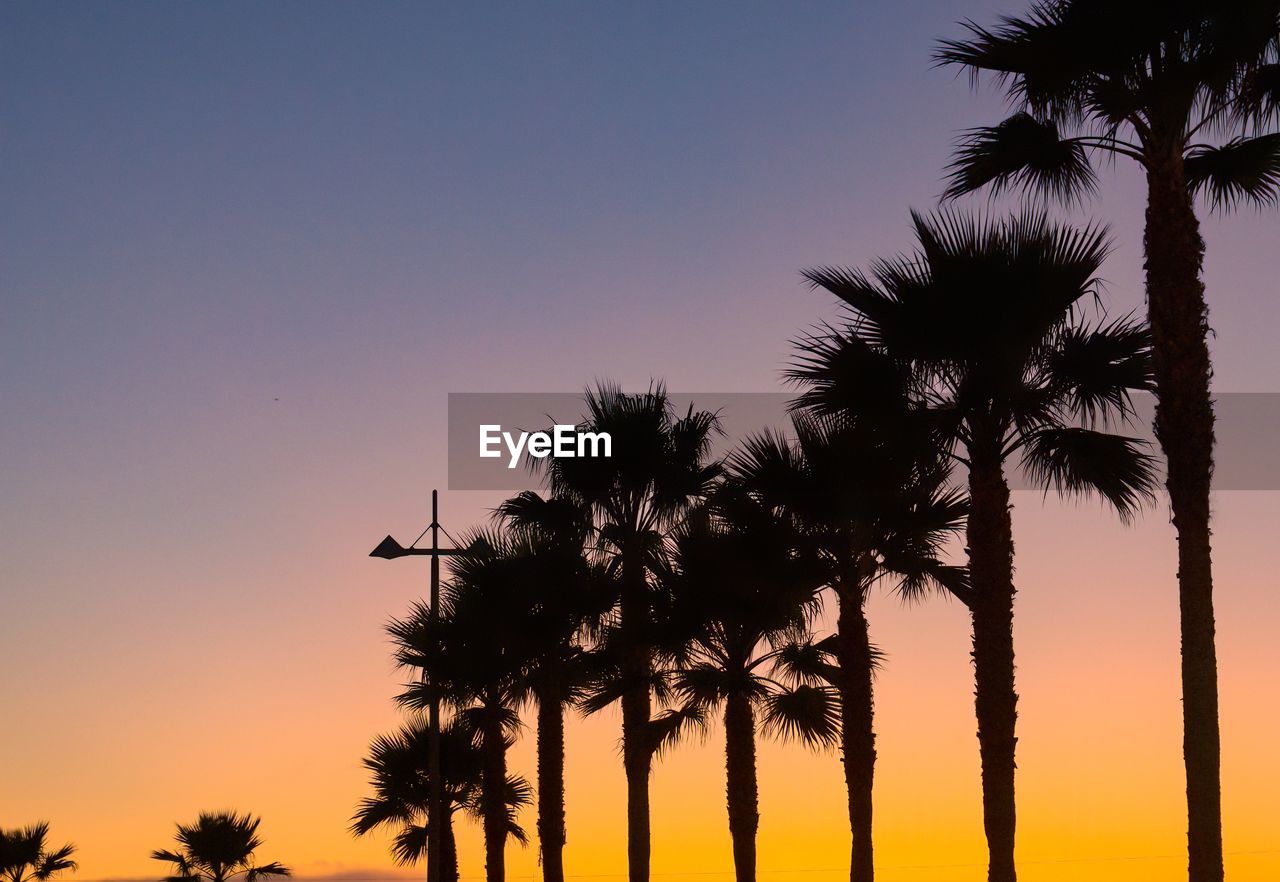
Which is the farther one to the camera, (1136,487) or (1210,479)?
(1136,487)

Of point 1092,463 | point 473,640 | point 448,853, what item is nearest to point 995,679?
point 1092,463

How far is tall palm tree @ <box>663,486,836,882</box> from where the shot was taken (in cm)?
2653

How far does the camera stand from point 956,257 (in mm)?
21062

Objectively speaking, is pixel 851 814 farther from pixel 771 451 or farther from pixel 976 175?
pixel 976 175

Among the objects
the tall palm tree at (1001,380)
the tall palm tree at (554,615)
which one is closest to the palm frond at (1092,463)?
the tall palm tree at (1001,380)

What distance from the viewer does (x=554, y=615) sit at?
31.6 metres

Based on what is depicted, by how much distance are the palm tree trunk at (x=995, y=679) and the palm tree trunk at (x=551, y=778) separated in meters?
12.8

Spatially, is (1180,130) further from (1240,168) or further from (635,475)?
(635,475)

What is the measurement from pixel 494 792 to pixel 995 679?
1643cm

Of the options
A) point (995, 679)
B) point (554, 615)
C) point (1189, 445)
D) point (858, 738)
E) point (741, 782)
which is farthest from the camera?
point (554, 615)

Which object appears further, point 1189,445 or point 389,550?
point 389,550

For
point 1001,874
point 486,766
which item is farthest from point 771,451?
point 486,766

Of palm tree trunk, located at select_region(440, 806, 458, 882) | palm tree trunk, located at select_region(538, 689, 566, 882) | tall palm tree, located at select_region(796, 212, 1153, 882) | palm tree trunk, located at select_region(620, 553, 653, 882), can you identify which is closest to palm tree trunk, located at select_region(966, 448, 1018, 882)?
tall palm tree, located at select_region(796, 212, 1153, 882)

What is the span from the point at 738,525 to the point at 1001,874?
774 centimetres
